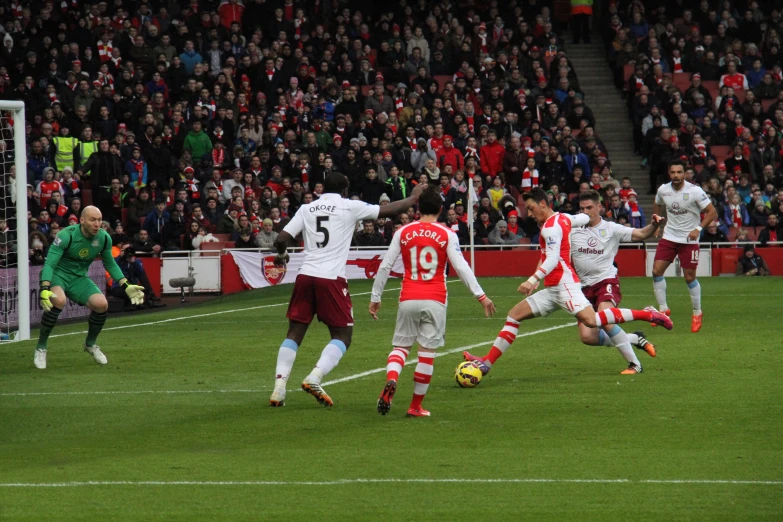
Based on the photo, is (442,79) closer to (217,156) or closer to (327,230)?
(217,156)

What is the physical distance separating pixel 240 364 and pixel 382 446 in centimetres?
579

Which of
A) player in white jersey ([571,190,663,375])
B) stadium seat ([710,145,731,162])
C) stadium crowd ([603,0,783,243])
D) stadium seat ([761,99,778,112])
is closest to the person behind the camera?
player in white jersey ([571,190,663,375])

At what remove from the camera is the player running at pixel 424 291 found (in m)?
10.4

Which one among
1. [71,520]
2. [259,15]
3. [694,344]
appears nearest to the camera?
[71,520]

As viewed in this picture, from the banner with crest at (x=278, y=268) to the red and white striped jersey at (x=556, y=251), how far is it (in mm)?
14853

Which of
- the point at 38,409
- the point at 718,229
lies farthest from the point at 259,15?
the point at 38,409

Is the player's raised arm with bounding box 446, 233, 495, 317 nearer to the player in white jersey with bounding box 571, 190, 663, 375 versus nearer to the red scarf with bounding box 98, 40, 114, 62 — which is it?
the player in white jersey with bounding box 571, 190, 663, 375

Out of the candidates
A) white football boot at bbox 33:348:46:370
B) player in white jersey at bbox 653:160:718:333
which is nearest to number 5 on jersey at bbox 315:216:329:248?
white football boot at bbox 33:348:46:370

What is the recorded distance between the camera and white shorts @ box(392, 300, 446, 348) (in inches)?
408

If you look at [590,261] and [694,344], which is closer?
[590,261]

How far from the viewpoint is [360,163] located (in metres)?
29.8

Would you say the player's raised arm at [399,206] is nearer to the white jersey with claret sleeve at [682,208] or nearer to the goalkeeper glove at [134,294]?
the goalkeeper glove at [134,294]

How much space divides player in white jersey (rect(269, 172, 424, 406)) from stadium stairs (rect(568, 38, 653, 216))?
23.7m

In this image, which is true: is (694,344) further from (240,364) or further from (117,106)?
(117,106)
